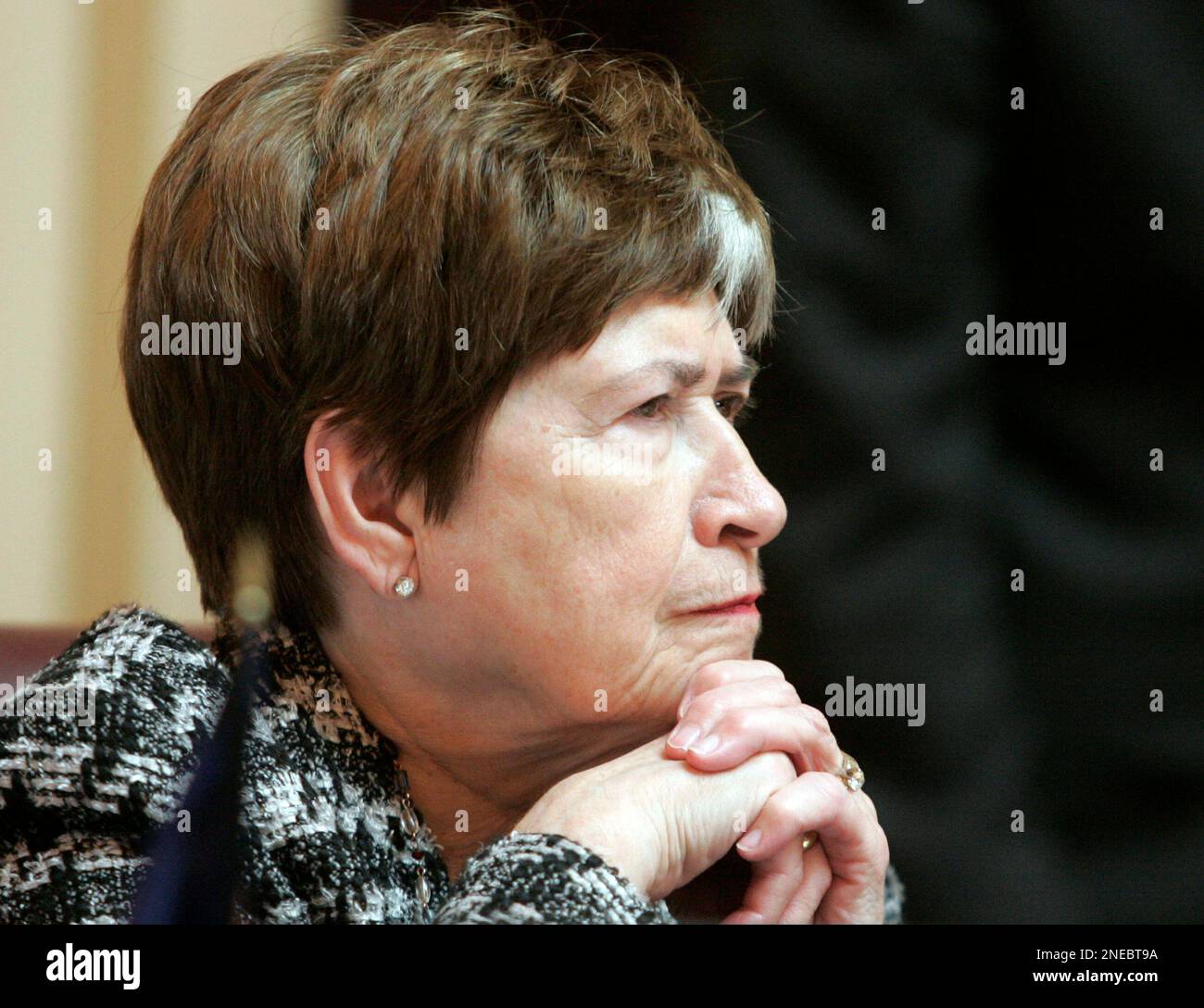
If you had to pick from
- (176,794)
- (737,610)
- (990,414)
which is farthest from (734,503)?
(176,794)

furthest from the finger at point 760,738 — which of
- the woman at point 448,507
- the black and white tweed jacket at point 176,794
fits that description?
the black and white tweed jacket at point 176,794

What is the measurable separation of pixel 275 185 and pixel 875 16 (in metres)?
0.61

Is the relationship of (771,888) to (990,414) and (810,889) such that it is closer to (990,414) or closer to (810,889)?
(810,889)

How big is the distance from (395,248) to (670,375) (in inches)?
10.0

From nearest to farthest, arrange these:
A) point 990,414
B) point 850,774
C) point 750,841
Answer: point 750,841, point 850,774, point 990,414

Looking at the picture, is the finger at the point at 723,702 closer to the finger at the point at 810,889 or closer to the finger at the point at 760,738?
the finger at the point at 760,738

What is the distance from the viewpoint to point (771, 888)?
3.32ft

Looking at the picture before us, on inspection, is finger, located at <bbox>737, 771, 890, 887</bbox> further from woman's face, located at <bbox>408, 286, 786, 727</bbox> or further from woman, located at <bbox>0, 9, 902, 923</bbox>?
woman's face, located at <bbox>408, 286, 786, 727</bbox>

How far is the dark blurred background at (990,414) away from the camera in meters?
1.16

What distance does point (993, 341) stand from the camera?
118 cm

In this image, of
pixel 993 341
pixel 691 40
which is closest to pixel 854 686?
pixel 993 341

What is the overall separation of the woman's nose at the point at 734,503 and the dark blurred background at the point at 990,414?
127 millimetres

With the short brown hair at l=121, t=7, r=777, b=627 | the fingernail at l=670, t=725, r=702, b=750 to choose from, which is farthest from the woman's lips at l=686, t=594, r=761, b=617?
the short brown hair at l=121, t=7, r=777, b=627

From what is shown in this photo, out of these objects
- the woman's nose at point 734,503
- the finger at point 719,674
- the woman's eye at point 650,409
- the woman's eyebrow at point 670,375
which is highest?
the woman's eyebrow at point 670,375
